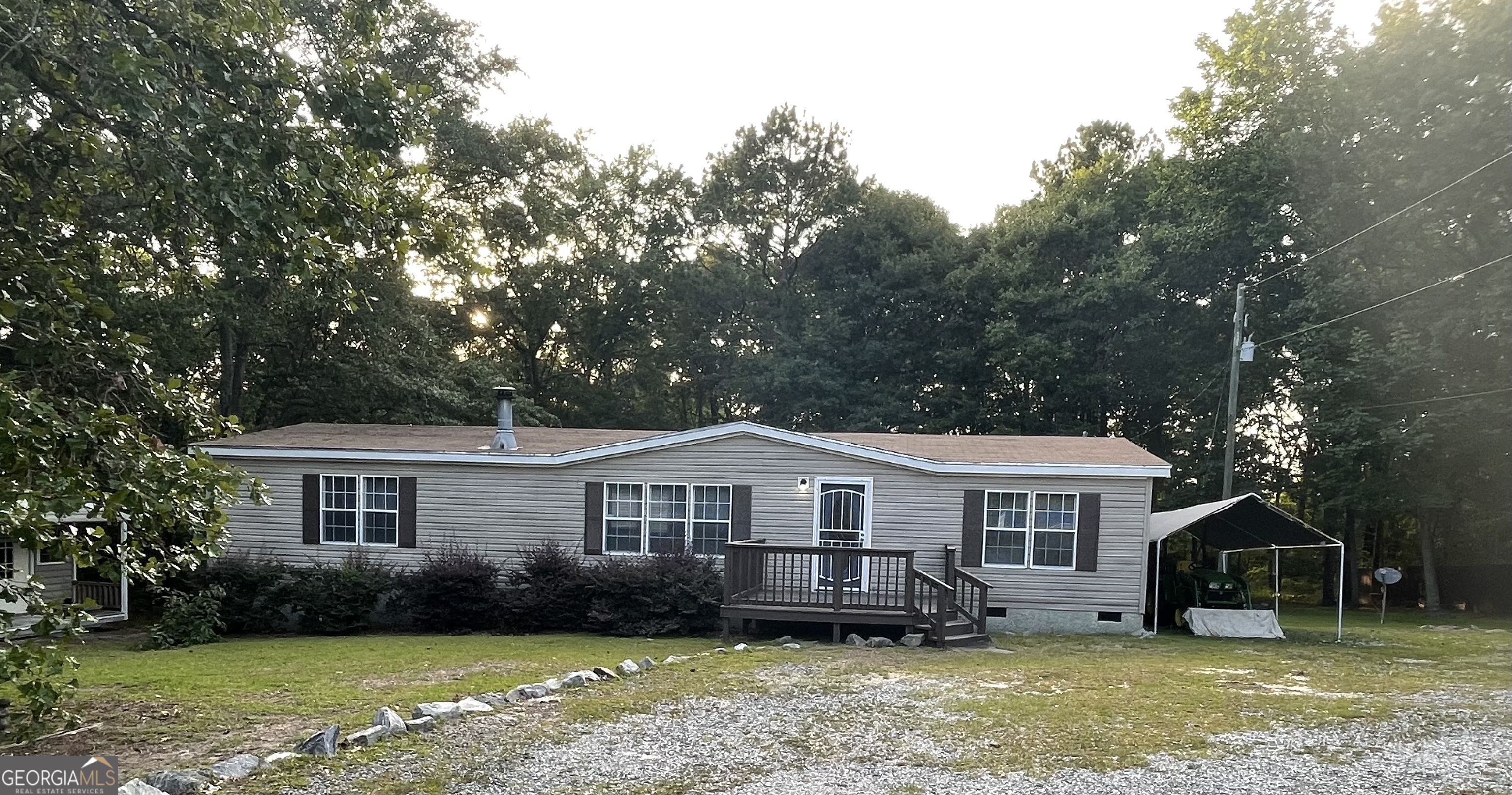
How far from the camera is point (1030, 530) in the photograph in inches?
551

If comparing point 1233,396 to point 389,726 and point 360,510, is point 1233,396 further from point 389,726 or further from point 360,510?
point 389,726

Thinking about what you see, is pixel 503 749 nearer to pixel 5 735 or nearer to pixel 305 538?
pixel 5 735

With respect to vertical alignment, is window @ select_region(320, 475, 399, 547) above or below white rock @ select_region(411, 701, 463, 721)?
above

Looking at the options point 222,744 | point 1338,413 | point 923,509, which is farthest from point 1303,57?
point 222,744

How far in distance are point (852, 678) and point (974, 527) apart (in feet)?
17.7

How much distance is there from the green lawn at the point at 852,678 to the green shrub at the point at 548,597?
554mm

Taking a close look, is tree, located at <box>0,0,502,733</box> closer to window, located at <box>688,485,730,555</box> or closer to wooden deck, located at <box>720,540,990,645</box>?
wooden deck, located at <box>720,540,990,645</box>

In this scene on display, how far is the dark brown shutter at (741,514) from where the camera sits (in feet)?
46.6

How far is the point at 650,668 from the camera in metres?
9.62

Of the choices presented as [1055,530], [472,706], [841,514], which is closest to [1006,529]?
[1055,530]

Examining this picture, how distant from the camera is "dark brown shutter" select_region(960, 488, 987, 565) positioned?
1396 centimetres

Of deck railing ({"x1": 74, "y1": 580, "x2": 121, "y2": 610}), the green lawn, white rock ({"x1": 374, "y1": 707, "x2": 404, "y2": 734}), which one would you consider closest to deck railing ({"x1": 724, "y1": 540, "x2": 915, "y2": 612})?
the green lawn

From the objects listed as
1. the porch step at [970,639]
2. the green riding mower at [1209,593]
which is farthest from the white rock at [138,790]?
the green riding mower at [1209,593]

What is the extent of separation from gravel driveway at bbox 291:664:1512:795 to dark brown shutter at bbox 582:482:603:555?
6.93 metres
